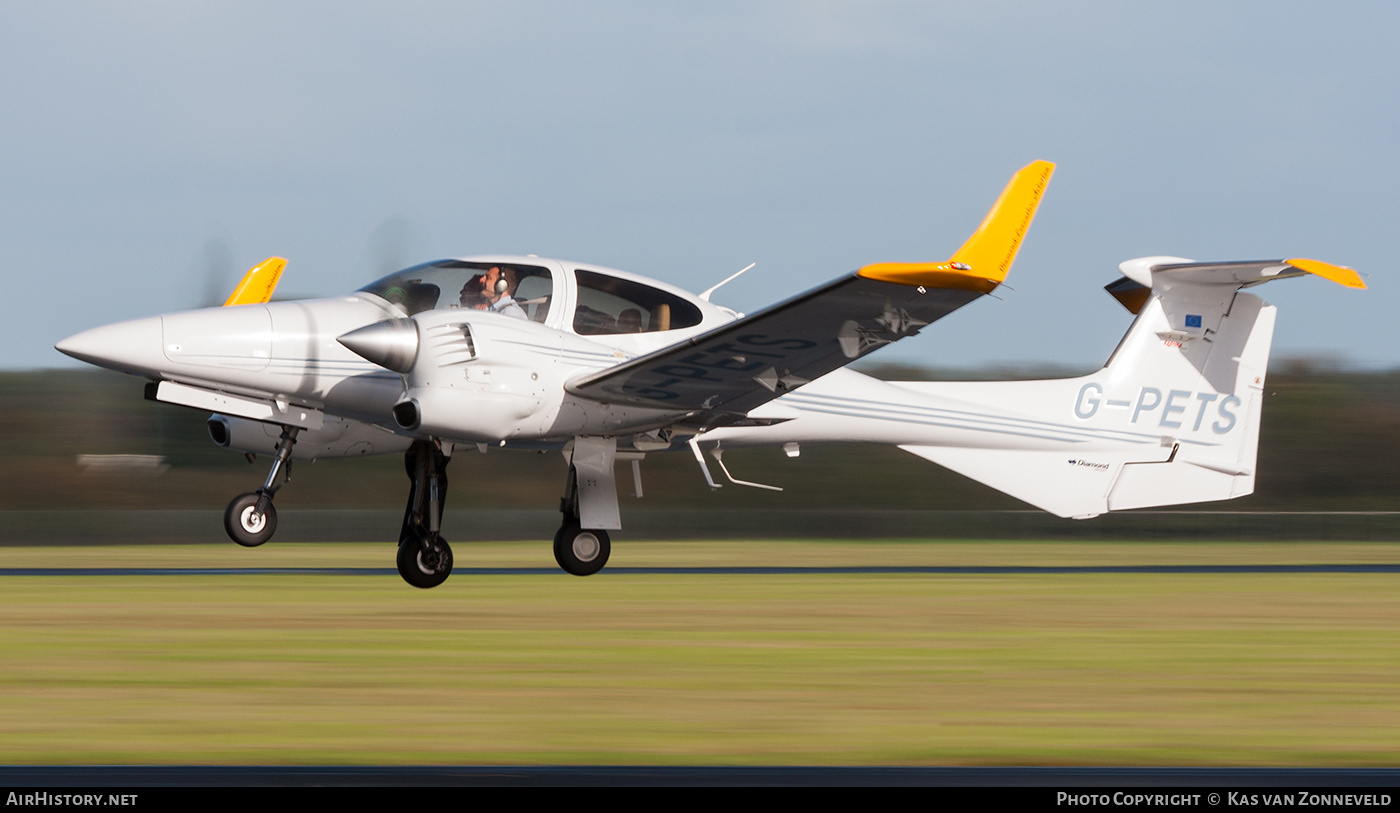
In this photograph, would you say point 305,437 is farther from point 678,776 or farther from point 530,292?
point 678,776

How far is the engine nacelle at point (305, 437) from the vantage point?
45.4 feet


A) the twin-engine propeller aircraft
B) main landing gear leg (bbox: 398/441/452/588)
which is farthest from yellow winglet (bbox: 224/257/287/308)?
main landing gear leg (bbox: 398/441/452/588)

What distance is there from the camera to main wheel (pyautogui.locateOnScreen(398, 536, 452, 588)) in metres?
12.4

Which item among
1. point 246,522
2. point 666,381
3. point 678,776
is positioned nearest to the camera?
point 678,776

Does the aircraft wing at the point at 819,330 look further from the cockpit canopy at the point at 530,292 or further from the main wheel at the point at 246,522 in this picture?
the main wheel at the point at 246,522

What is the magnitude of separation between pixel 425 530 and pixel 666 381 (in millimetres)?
2590

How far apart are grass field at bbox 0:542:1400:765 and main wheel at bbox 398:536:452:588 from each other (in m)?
0.17

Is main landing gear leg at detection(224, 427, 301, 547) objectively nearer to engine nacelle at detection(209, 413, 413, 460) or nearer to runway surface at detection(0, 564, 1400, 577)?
engine nacelle at detection(209, 413, 413, 460)

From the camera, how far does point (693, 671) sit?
8078 millimetres

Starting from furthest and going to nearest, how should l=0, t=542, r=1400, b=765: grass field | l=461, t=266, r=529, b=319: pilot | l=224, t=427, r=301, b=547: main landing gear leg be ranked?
l=224, t=427, r=301, b=547: main landing gear leg
l=461, t=266, r=529, b=319: pilot
l=0, t=542, r=1400, b=765: grass field

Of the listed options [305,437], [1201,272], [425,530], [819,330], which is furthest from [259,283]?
[1201,272]

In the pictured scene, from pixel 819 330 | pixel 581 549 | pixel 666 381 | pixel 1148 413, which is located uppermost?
pixel 819 330

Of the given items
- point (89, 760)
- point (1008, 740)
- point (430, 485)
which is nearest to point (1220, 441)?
point (430, 485)

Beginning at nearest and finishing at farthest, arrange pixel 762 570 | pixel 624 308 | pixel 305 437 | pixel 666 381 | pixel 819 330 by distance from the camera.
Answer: pixel 819 330 < pixel 666 381 < pixel 624 308 < pixel 305 437 < pixel 762 570
